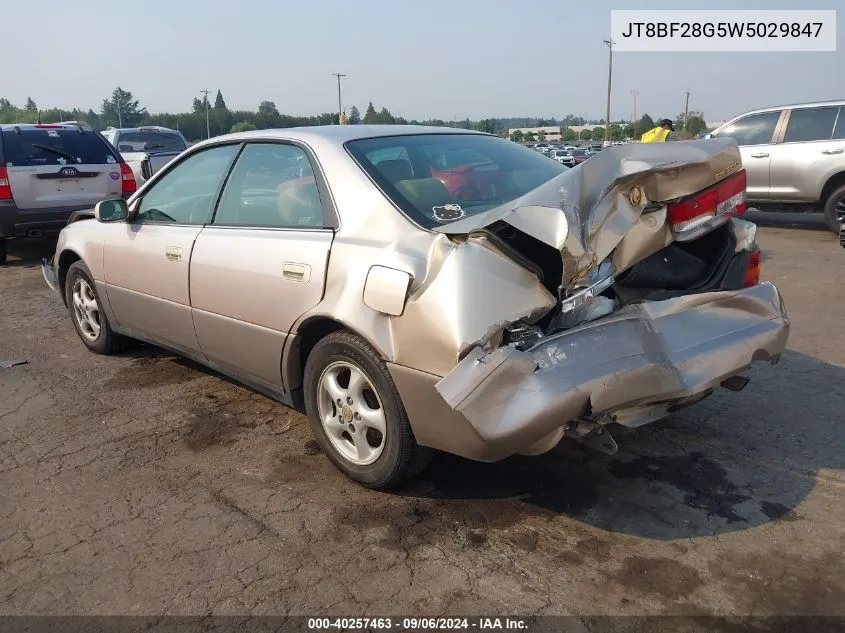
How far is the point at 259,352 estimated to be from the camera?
3562mm

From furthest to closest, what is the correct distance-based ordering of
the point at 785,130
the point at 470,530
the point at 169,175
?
Result: the point at 785,130
the point at 169,175
the point at 470,530

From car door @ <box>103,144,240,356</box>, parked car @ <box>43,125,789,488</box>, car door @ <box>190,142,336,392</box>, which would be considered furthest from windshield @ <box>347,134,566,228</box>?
car door @ <box>103,144,240,356</box>

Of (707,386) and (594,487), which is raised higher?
(707,386)

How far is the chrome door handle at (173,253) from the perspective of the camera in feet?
13.3

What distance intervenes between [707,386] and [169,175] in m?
3.39

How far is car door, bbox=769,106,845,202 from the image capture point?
30.8 ft

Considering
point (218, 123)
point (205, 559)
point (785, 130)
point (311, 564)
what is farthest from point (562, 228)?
point (218, 123)

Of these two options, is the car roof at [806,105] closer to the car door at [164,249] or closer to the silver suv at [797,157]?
the silver suv at [797,157]

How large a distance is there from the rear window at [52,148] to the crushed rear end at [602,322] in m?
7.89

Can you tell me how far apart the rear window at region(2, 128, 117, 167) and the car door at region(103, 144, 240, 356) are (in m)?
4.99

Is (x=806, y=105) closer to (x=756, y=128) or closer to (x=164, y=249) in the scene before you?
(x=756, y=128)

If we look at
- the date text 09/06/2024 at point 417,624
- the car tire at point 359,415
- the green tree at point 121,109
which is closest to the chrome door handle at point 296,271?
the car tire at point 359,415

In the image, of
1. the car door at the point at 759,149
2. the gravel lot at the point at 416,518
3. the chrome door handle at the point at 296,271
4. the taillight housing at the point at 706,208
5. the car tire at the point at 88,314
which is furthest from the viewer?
the car door at the point at 759,149

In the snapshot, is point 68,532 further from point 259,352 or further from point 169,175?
point 169,175
